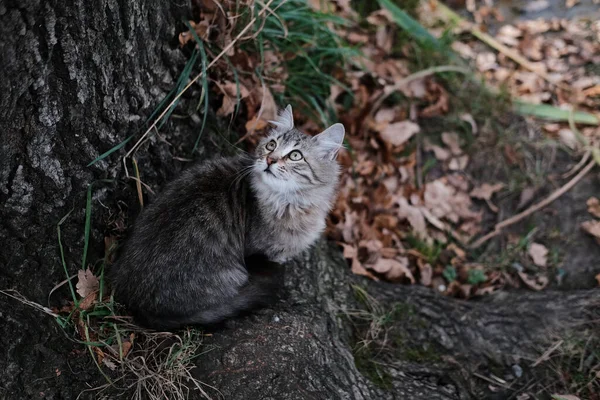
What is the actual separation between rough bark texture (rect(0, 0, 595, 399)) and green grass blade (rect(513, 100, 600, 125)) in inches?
88.0

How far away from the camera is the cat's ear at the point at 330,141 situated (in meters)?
2.57

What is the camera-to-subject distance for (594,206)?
12.1ft

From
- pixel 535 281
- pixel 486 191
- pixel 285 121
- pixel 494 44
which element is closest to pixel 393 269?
pixel 535 281

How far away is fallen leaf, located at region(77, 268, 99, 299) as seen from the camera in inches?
87.1

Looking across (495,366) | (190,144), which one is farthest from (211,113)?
(495,366)

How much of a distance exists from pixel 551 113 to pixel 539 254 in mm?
1343

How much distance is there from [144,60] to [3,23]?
2.22 feet

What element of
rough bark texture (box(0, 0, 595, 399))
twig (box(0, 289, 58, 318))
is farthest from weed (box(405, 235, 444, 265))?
twig (box(0, 289, 58, 318))

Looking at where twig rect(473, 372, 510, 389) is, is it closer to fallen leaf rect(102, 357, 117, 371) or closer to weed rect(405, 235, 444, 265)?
weed rect(405, 235, 444, 265)

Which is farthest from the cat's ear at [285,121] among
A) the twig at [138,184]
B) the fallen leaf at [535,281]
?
the fallen leaf at [535,281]

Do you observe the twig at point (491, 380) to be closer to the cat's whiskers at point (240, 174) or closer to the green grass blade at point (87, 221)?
the cat's whiskers at point (240, 174)

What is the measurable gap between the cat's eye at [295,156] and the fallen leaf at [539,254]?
196 centimetres

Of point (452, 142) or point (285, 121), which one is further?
point (452, 142)

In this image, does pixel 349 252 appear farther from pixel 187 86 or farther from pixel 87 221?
pixel 87 221
